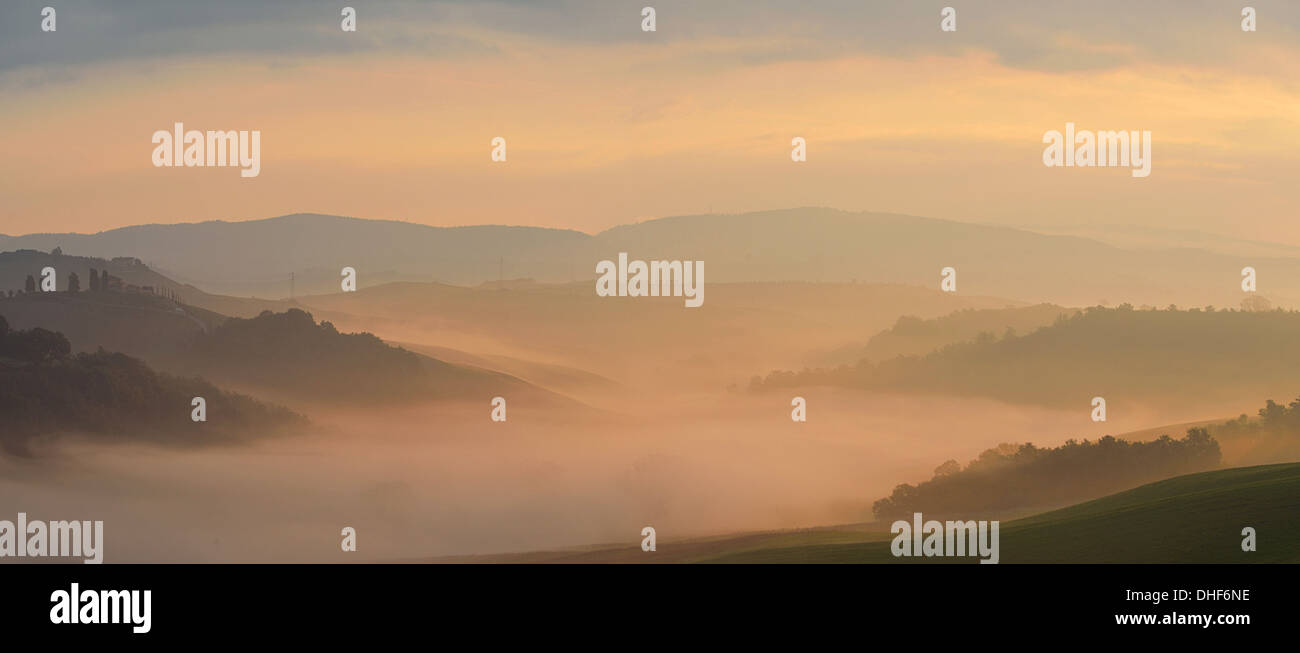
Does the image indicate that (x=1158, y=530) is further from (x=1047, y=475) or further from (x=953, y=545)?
(x=1047, y=475)

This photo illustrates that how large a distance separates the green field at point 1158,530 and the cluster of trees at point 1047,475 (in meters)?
57.0

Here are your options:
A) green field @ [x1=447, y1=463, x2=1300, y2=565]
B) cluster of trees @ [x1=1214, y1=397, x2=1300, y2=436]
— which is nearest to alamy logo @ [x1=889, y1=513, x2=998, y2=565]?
green field @ [x1=447, y1=463, x2=1300, y2=565]

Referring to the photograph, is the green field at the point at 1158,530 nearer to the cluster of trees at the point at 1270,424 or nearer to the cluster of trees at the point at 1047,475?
the cluster of trees at the point at 1047,475

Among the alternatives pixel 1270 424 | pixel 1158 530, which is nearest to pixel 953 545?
pixel 1158 530

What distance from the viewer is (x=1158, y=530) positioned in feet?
264

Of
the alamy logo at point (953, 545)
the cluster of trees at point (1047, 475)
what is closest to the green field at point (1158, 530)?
the alamy logo at point (953, 545)

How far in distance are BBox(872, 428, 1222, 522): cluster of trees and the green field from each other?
5697 cm

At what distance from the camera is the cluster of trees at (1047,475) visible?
15812 cm

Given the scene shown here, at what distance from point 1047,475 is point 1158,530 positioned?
298 feet

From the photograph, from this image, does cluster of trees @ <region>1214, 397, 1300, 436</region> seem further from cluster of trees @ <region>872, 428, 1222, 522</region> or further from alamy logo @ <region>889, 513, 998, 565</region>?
alamy logo @ <region>889, 513, 998, 565</region>

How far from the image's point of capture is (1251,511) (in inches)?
2876

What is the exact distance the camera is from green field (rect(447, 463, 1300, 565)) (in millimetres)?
70000
